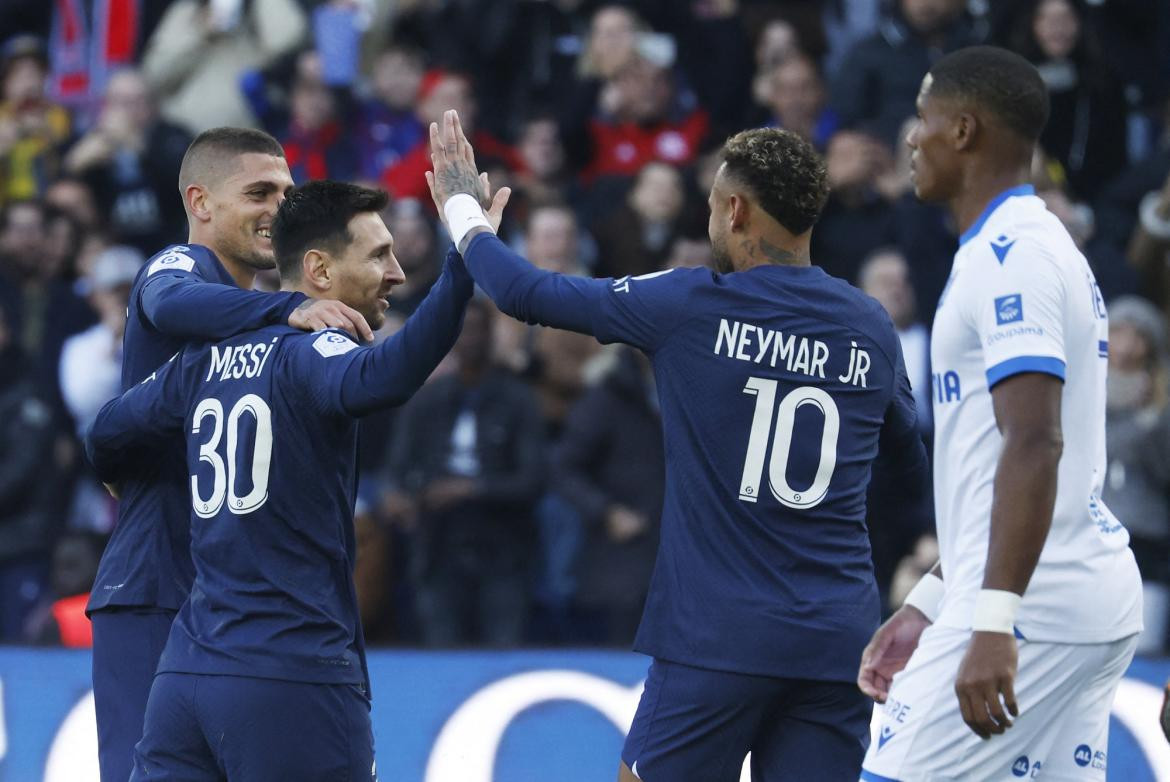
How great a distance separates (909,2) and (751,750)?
272 inches

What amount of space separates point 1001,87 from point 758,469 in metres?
1.23

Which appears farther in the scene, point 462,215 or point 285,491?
point 462,215

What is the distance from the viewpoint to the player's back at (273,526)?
4898 mm

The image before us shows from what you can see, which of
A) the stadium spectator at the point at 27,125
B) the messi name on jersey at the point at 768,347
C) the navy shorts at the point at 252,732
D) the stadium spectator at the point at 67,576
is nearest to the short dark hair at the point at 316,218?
the messi name on jersey at the point at 768,347

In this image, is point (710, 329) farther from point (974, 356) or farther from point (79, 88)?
point (79, 88)

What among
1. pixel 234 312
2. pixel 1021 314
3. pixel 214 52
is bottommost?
pixel 1021 314

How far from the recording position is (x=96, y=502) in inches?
423

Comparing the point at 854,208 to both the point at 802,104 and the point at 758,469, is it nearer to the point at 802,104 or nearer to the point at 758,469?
the point at 802,104

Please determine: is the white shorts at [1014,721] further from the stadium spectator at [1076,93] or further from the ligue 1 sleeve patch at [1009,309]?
the stadium spectator at [1076,93]

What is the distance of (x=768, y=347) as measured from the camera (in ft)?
16.6

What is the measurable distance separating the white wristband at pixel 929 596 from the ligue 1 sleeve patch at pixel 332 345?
1613 millimetres

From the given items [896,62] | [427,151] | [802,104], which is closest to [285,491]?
[802,104]

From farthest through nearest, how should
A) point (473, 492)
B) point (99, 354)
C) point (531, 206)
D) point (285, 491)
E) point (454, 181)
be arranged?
point (531, 206)
point (99, 354)
point (473, 492)
point (454, 181)
point (285, 491)

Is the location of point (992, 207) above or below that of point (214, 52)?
below
